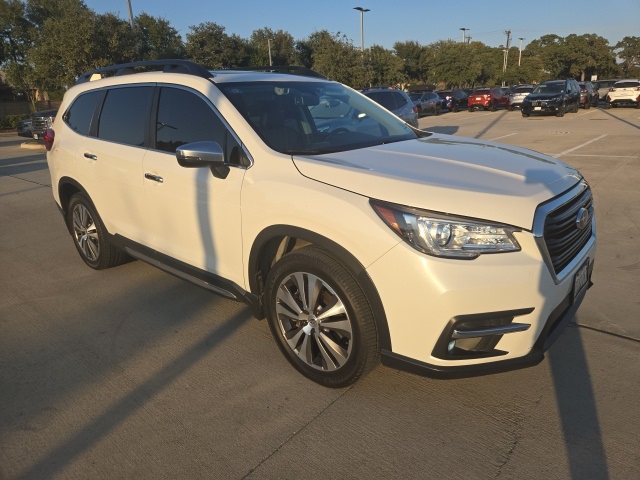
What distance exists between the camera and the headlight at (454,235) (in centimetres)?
233

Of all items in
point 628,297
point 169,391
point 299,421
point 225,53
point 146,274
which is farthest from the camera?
point 225,53

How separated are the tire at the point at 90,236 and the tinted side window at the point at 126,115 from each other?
0.76m

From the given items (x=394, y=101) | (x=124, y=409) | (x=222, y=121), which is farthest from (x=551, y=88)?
(x=124, y=409)

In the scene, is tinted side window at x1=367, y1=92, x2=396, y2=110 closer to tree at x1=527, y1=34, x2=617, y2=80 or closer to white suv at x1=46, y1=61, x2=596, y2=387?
white suv at x1=46, y1=61, x2=596, y2=387

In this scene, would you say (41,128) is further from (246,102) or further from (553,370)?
(553,370)

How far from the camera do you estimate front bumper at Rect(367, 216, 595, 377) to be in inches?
90.2

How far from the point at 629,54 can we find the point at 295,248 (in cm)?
10079

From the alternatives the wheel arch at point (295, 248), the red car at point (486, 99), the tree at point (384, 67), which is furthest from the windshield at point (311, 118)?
the tree at point (384, 67)

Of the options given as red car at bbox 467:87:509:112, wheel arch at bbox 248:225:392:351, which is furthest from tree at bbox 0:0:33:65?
wheel arch at bbox 248:225:392:351

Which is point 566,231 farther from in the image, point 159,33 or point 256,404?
point 159,33

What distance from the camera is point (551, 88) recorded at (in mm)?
24312

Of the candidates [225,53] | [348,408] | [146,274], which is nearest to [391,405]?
[348,408]

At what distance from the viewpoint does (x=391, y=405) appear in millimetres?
2758

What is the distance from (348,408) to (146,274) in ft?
9.22
